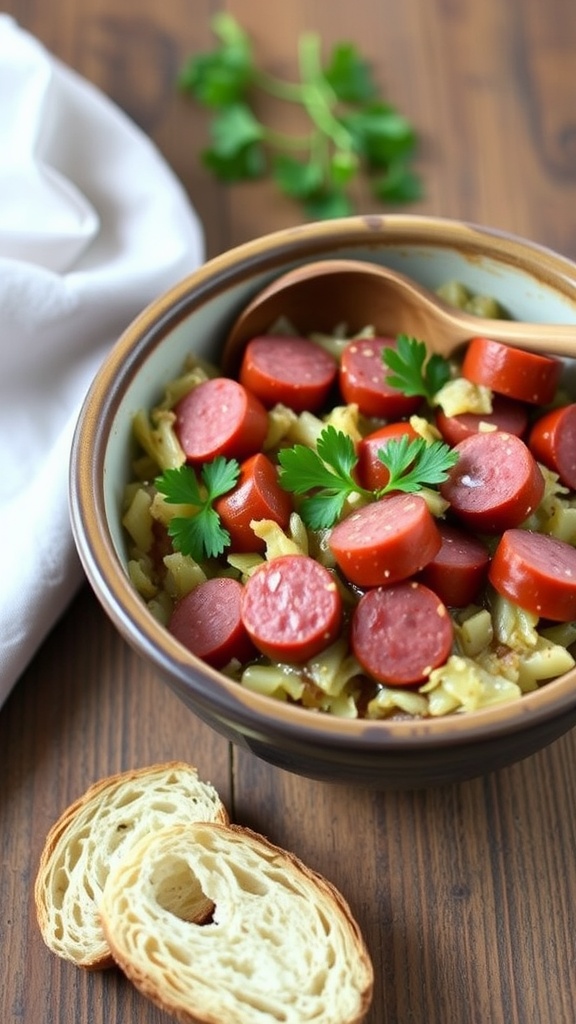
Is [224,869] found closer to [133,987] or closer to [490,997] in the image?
[133,987]

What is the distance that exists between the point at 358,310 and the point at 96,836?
4.43 feet

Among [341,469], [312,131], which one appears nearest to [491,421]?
[341,469]

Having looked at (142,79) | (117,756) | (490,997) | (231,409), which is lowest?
(490,997)

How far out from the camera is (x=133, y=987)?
2307 mm

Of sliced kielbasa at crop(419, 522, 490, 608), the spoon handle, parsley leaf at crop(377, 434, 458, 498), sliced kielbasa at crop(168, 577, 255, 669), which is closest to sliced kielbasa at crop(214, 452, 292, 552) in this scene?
sliced kielbasa at crop(168, 577, 255, 669)

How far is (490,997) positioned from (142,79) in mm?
2794

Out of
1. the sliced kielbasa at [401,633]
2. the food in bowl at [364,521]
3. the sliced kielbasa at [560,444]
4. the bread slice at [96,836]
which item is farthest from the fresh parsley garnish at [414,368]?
the bread slice at [96,836]

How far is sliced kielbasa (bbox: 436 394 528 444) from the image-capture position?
2.55 m

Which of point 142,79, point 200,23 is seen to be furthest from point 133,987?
point 200,23

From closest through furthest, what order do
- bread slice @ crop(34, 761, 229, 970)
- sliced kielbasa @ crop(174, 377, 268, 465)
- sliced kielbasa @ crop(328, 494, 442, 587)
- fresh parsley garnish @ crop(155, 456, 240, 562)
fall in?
1. sliced kielbasa @ crop(328, 494, 442, 587)
2. bread slice @ crop(34, 761, 229, 970)
3. fresh parsley garnish @ crop(155, 456, 240, 562)
4. sliced kielbasa @ crop(174, 377, 268, 465)

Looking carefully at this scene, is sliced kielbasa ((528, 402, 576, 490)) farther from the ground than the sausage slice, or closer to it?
closer to it

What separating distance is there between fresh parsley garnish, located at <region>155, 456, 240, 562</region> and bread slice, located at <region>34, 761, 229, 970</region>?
491 millimetres

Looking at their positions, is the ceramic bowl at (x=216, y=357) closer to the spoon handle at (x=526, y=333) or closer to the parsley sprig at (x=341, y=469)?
the spoon handle at (x=526, y=333)

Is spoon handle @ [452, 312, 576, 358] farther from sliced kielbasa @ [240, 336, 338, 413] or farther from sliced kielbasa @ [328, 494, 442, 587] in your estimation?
sliced kielbasa @ [328, 494, 442, 587]
